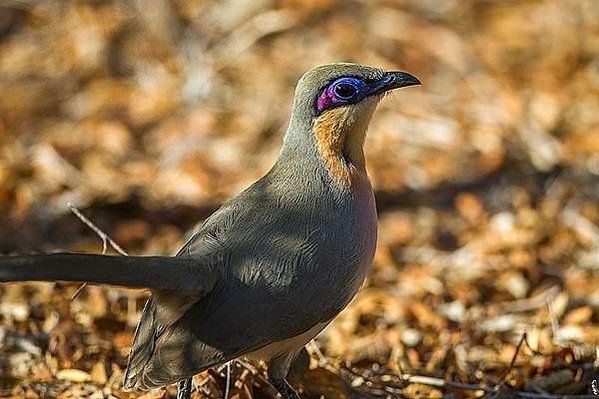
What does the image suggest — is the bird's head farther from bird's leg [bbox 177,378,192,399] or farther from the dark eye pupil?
bird's leg [bbox 177,378,192,399]

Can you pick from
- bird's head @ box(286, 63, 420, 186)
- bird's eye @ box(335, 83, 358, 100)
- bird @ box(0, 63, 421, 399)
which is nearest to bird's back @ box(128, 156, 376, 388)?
bird @ box(0, 63, 421, 399)

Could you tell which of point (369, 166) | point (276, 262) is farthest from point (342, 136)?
point (369, 166)

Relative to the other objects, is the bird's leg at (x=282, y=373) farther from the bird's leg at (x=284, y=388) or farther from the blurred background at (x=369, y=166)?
the blurred background at (x=369, y=166)

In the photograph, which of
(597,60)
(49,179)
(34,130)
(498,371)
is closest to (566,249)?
(498,371)

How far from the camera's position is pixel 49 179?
25.4ft

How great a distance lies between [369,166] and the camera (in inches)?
320

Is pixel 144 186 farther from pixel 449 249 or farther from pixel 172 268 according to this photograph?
pixel 172 268

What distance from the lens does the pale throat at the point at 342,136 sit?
443 centimetres

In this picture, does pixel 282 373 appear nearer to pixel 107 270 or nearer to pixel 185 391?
pixel 185 391

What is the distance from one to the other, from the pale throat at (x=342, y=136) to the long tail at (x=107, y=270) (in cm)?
77

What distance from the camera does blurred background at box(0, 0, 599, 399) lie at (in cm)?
557

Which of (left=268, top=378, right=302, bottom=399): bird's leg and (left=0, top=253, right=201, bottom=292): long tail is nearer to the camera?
(left=0, top=253, right=201, bottom=292): long tail

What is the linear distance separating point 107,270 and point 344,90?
Result: 1.34 metres

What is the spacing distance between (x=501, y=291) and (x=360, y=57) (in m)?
3.43
